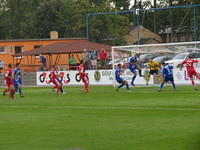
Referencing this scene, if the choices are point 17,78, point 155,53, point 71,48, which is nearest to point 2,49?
point 71,48

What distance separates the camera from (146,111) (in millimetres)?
19422

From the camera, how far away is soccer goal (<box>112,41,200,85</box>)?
3675 cm

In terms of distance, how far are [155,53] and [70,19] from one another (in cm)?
4755

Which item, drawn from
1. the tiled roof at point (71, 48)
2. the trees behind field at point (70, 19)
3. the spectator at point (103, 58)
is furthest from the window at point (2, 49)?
the spectator at point (103, 58)

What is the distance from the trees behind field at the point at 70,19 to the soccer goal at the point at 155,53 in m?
17.6

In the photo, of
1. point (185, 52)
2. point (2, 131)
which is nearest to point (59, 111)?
point (2, 131)

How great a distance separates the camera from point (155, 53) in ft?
128

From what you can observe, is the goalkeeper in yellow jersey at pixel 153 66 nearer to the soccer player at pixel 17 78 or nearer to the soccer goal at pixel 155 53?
the soccer goal at pixel 155 53

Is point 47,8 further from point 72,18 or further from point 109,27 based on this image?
point 109,27

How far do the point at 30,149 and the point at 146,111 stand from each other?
8.06 meters

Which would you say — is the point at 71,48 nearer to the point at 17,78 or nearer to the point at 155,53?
the point at 155,53

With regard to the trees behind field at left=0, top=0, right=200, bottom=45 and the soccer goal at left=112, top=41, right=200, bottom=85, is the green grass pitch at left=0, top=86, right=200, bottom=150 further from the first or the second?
the trees behind field at left=0, top=0, right=200, bottom=45

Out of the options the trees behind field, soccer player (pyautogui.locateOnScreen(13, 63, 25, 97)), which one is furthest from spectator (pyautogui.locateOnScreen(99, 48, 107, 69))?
the trees behind field

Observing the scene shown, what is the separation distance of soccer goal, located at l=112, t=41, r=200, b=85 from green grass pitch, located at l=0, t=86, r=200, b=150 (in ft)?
46.1
